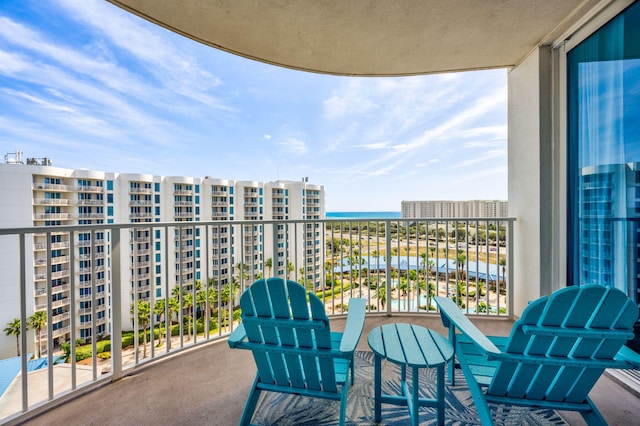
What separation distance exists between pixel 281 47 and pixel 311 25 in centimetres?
48

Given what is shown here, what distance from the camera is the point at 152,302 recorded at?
6.96ft

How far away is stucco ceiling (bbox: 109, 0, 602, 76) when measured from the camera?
2109mm

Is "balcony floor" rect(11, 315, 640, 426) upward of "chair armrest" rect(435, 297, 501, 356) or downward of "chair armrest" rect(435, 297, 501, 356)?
downward

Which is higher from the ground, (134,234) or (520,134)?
(520,134)

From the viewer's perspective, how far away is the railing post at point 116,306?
1868mm

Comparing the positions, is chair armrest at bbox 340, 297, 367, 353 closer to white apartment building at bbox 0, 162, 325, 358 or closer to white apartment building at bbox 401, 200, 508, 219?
white apartment building at bbox 401, 200, 508, 219

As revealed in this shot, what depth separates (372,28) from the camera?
239cm

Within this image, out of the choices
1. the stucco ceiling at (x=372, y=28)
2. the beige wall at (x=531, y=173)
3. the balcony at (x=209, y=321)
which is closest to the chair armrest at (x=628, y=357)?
the balcony at (x=209, y=321)

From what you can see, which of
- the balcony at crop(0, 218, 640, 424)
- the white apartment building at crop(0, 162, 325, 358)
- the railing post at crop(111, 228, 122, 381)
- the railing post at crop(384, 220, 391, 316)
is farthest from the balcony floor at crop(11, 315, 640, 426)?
the white apartment building at crop(0, 162, 325, 358)

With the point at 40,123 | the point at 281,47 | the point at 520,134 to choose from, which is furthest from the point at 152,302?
the point at 40,123

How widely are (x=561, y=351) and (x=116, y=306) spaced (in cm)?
269

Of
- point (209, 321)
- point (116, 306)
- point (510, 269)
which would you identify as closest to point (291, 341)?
point (116, 306)

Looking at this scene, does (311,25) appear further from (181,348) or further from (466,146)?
(466,146)

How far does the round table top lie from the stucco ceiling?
2486mm
